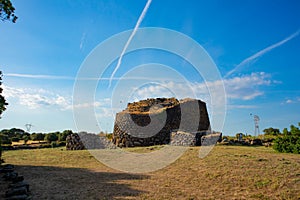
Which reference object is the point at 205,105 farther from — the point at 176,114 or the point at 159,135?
the point at 159,135

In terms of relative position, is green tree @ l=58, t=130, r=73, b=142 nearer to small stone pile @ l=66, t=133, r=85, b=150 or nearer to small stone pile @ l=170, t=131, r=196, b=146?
small stone pile @ l=66, t=133, r=85, b=150

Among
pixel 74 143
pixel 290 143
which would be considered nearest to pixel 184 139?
pixel 290 143

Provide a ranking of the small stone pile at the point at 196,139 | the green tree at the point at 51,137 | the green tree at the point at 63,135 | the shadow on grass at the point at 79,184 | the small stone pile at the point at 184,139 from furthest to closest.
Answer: the green tree at the point at 51,137 → the green tree at the point at 63,135 → the small stone pile at the point at 184,139 → the small stone pile at the point at 196,139 → the shadow on grass at the point at 79,184

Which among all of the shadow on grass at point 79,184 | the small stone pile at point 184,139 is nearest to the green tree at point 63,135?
the small stone pile at point 184,139

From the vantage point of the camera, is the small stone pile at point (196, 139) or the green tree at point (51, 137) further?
the green tree at point (51, 137)

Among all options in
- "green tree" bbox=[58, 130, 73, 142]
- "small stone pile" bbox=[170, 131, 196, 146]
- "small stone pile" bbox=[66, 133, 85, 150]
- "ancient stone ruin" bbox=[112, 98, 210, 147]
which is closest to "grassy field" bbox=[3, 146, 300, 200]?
"small stone pile" bbox=[170, 131, 196, 146]

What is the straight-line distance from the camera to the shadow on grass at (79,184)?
266 inches

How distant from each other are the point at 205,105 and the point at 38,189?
21.0 m

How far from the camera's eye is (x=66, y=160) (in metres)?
13.9

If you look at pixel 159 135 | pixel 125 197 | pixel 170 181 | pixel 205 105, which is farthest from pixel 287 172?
pixel 205 105

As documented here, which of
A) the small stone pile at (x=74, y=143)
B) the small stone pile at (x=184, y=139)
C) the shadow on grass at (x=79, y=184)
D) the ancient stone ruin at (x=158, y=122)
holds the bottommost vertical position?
the shadow on grass at (x=79, y=184)

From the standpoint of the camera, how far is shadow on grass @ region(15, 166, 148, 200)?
6.75 metres

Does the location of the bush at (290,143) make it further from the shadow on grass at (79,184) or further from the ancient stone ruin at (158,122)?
the ancient stone ruin at (158,122)

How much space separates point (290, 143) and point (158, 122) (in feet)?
39.6
